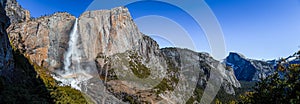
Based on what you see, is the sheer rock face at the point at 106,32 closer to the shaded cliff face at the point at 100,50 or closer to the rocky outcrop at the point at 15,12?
the shaded cliff face at the point at 100,50

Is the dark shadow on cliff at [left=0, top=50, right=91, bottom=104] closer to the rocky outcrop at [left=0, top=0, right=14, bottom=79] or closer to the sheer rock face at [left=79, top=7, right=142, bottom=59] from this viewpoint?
the rocky outcrop at [left=0, top=0, right=14, bottom=79]

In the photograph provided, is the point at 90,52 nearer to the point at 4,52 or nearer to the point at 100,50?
the point at 100,50

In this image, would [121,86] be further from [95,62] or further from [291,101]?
[291,101]

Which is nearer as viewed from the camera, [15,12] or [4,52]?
[4,52]

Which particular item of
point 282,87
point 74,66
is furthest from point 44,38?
point 282,87

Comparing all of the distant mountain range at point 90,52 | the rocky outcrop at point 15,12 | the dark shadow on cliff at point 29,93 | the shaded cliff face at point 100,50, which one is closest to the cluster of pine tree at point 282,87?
the dark shadow on cliff at point 29,93

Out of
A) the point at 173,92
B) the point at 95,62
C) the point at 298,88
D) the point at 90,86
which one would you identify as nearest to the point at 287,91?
the point at 298,88
